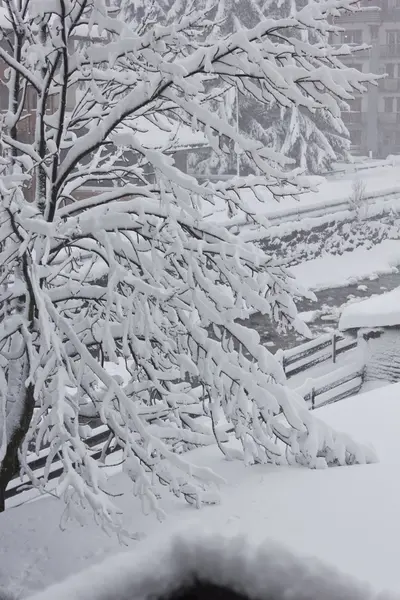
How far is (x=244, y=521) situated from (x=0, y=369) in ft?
8.03

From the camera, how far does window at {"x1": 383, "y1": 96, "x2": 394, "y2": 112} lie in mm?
62219

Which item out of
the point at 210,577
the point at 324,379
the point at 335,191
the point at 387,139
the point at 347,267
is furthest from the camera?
the point at 387,139

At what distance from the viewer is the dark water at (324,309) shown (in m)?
22.6

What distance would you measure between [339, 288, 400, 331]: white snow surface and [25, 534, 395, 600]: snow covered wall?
36.0ft

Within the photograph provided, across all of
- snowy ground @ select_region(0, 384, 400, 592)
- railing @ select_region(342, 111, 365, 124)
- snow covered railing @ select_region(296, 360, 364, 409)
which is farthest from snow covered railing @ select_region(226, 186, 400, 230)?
snowy ground @ select_region(0, 384, 400, 592)

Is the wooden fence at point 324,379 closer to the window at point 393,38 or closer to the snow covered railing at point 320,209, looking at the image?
the snow covered railing at point 320,209

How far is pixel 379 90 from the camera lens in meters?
61.6

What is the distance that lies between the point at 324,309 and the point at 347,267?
747cm

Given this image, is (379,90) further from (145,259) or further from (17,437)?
(17,437)

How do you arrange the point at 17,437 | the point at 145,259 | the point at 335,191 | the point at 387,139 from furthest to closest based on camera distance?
the point at 387,139 < the point at 335,191 < the point at 17,437 < the point at 145,259

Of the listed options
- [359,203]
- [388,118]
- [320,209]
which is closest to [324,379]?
[320,209]

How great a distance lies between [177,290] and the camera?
5.99 meters

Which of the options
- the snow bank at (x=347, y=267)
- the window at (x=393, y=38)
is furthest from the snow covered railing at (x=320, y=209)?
the window at (x=393, y=38)

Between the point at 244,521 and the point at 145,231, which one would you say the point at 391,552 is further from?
the point at 145,231
